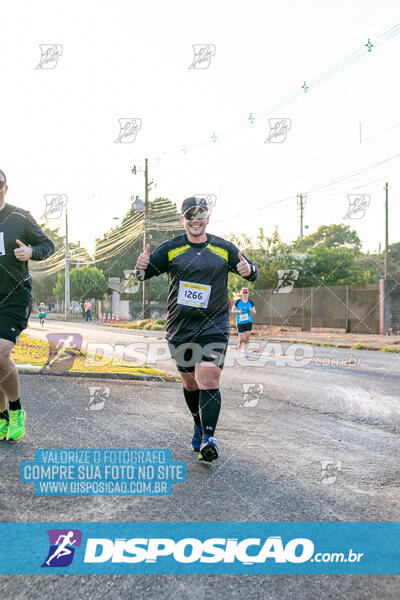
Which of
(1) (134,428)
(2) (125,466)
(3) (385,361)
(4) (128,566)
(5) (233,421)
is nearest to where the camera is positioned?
(4) (128,566)

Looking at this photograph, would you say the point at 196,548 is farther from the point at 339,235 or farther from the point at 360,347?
the point at 339,235

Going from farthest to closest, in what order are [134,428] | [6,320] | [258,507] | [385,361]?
[385,361]
[134,428]
[6,320]
[258,507]

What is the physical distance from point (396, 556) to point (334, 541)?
0.28 meters

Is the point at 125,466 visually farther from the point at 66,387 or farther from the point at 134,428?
the point at 66,387

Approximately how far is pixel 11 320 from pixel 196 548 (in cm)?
246

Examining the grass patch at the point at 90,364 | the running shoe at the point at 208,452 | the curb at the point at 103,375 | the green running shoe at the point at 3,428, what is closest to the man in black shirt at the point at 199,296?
the running shoe at the point at 208,452

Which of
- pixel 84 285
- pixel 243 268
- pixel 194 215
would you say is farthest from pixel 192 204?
pixel 84 285

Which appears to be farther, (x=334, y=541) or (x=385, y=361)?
(x=385, y=361)

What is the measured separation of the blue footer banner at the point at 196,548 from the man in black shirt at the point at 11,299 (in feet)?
5.66

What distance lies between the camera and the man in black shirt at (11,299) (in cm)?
417

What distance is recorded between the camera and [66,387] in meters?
7.23

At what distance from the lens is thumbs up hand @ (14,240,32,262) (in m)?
4.17

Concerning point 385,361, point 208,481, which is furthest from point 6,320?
point 385,361

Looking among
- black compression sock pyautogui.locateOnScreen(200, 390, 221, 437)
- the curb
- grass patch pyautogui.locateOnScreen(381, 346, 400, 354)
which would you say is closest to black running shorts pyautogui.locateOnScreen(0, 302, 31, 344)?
black compression sock pyautogui.locateOnScreen(200, 390, 221, 437)
